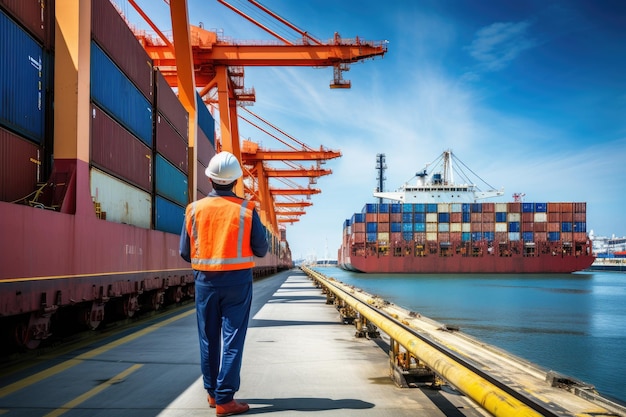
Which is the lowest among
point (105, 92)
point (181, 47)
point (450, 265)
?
point (450, 265)

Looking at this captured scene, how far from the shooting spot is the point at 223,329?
4340 millimetres

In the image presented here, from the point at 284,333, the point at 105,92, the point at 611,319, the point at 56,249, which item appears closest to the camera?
the point at 56,249

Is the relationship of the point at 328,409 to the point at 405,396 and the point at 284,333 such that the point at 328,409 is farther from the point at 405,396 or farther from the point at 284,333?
the point at 284,333

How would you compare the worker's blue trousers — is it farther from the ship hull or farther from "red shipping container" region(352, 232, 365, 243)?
"red shipping container" region(352, 232, 365, 243)

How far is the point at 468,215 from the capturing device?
77312 millimetres

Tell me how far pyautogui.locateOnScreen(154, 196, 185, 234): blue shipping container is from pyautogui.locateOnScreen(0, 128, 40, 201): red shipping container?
6.55 metres

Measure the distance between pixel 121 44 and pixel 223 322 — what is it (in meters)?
9.65

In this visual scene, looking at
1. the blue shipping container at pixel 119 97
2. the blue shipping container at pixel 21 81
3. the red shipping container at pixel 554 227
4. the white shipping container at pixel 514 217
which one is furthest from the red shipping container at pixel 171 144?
the red shipping container at pixel 554 227

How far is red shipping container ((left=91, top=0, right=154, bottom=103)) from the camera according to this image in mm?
10537

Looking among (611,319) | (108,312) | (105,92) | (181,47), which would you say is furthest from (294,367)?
(611,319)

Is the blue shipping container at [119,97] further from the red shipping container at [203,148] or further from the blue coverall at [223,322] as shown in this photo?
the red shipping container at [203,148]

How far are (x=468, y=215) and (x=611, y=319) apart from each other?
55.4 m

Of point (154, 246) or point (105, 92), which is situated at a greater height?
point (105, 92)

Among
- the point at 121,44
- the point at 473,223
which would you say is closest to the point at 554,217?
the point at 473,223
